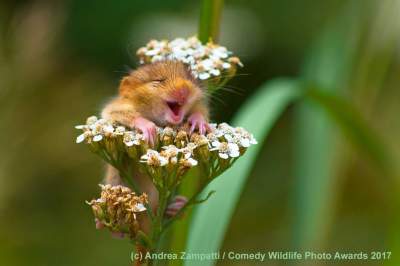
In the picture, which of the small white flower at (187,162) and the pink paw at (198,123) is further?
the pink paw at (198,123)

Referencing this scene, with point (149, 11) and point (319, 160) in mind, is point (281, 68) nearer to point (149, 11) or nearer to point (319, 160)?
point (149, 11)

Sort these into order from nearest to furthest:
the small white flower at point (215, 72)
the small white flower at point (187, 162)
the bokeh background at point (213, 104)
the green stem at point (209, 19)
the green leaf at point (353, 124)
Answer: the small white flower at point (187, 162)
the small white flower at point (215, 72)
the green stem at point (209, 19)
the green leaf at point (353, 124)
the bokeh background at point (213, 104)

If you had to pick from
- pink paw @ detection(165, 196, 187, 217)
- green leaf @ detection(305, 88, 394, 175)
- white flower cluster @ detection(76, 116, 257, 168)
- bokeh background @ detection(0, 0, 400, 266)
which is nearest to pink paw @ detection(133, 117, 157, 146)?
white flower cluster @ detection(76, 116, 257, 168)

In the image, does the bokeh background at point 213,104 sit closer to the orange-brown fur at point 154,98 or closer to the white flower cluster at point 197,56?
the white flower cluster at point 197,56

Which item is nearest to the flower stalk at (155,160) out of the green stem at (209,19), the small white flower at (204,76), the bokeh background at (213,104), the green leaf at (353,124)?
the small white flower at (204,76)

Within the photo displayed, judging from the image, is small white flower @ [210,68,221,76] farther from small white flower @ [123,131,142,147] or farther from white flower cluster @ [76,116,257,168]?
small white flower @ [123,131,142,147]

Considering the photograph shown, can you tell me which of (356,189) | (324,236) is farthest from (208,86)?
(356,189)
